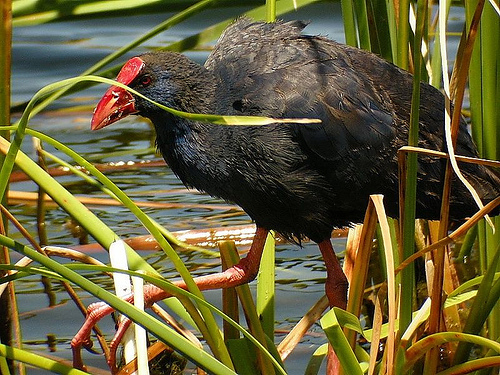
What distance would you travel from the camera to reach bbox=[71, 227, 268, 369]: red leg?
2.41 metres

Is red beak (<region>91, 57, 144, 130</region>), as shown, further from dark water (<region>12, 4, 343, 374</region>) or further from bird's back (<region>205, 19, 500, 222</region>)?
dark water (<region>12, 4, 343, 374</region>)

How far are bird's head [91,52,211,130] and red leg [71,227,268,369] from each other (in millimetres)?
505

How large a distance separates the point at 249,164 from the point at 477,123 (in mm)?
652

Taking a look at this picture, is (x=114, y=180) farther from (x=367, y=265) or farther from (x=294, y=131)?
(x=367, y=265)

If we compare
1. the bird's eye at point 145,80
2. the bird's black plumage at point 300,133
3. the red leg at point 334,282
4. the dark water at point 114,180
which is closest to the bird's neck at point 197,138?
the bird's black plumage at point 300,133

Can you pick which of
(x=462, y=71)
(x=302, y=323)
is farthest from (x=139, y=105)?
(x=462, y=71)

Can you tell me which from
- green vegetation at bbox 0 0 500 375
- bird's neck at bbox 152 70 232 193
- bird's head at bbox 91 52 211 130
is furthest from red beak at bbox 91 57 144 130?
green vegetation at bbox 0 0 500 375

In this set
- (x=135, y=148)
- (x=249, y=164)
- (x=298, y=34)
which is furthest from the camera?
(x=135, y=148)

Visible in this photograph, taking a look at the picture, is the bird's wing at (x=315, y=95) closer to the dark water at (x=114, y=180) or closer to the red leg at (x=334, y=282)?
the red leg at (x=334, y=282)

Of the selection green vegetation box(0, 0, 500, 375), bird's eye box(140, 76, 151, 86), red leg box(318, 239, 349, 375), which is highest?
bird's eye box(140, 76, 151, 86)

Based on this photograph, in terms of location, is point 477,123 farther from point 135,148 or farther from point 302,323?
point 135,148

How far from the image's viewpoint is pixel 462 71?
1.96 m

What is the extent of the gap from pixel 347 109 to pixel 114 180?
1.98m

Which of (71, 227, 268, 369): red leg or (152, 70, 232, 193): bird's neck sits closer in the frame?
(71, 227, 268, 369): red leg
